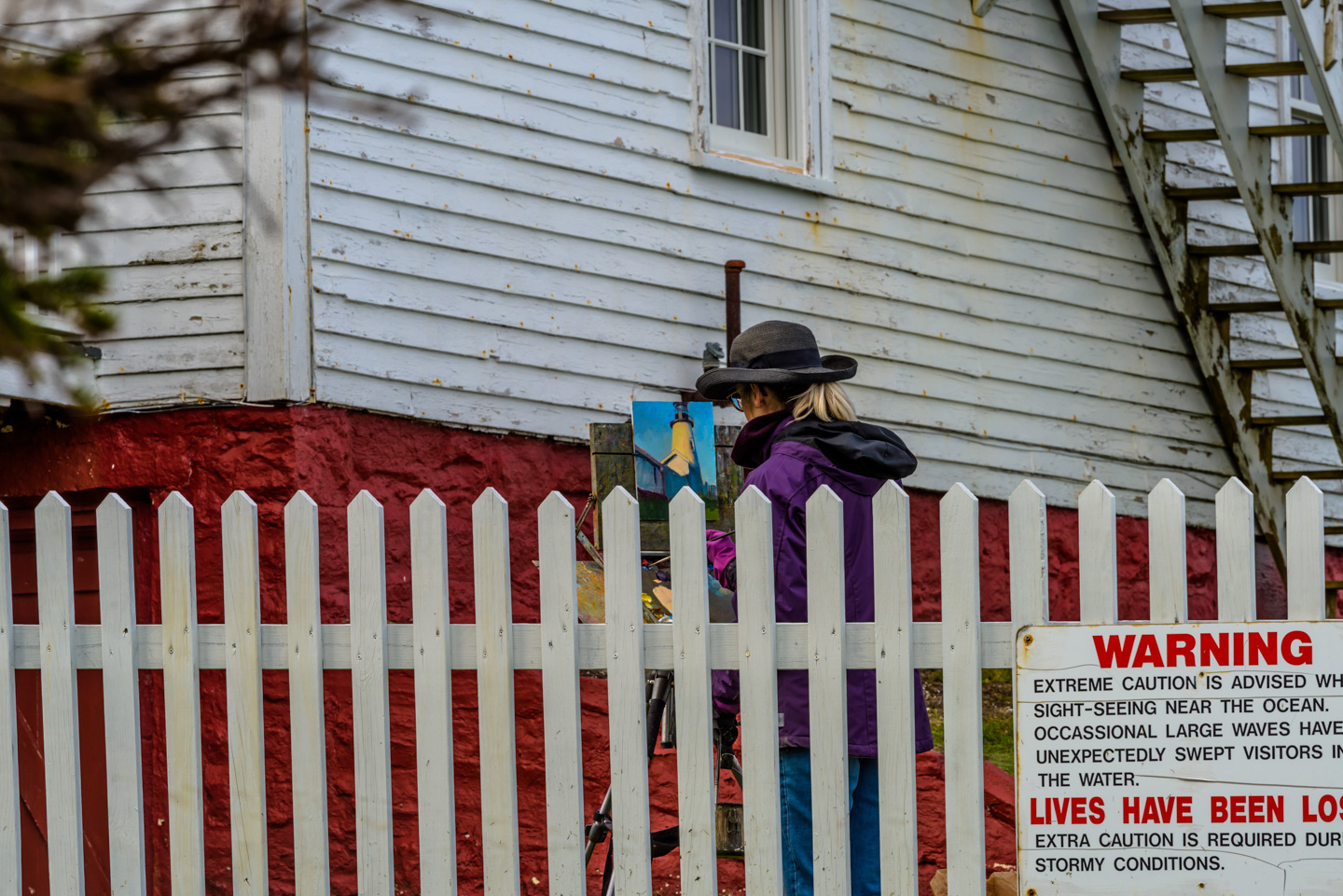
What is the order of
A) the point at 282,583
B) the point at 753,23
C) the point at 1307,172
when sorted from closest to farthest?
1. the point at 282,583
2. the point at 753,23
3. the point at 1307,172

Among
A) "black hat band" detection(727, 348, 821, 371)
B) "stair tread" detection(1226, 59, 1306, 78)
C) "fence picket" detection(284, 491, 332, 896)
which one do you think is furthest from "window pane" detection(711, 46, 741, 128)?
"fence picket" detection(284, 491, 332, 896)

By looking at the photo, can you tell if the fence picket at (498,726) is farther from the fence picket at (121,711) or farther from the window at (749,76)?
the window at (749,76)

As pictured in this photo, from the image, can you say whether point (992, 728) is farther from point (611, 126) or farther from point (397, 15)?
point (397, 15)

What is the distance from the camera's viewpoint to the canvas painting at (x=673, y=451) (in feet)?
18.2

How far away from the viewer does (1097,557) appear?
3.85 meters

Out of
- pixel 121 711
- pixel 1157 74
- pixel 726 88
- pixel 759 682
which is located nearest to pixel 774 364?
pixel 759 682

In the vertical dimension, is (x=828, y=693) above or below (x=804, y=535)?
below

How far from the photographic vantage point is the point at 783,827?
4.04 m

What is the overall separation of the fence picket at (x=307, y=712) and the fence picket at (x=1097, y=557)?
1.95 m

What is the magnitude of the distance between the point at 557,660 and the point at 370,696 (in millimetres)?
503

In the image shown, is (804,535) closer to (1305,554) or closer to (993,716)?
(1305,554)

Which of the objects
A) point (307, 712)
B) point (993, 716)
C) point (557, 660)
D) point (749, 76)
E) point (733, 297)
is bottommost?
point (993, 716)

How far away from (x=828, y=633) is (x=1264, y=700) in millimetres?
1073

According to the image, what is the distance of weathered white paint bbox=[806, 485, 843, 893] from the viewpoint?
3.92 m
